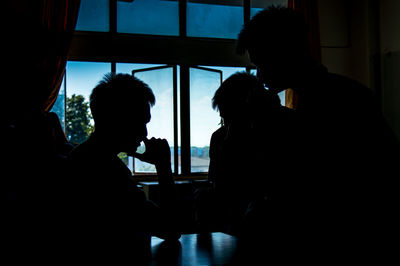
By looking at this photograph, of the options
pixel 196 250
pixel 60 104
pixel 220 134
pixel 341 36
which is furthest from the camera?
pixel 341 36

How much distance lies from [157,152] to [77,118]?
3.42 metres

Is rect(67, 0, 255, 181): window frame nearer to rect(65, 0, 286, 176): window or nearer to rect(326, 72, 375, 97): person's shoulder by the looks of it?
rect(65, 0, 286, 176): window

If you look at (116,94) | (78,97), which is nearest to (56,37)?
(78,97)

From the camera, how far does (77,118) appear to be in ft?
14.9

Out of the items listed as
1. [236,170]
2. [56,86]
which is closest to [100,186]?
[236,170]

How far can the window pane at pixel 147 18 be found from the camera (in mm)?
4756

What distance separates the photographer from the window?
14.9ft

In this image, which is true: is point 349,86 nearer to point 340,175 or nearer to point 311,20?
point 340,175

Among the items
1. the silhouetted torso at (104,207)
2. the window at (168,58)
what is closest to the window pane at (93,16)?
the window at (168,58)

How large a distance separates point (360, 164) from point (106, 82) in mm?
930

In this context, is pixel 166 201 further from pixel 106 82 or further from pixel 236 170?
pixel 106 82

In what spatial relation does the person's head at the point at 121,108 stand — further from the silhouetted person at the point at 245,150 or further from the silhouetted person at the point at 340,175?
the silhouetted person at the point at 340,175

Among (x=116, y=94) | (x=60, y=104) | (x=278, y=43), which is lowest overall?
(x=116, y=94)

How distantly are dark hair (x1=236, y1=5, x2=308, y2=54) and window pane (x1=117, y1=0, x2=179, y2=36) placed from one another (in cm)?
395
